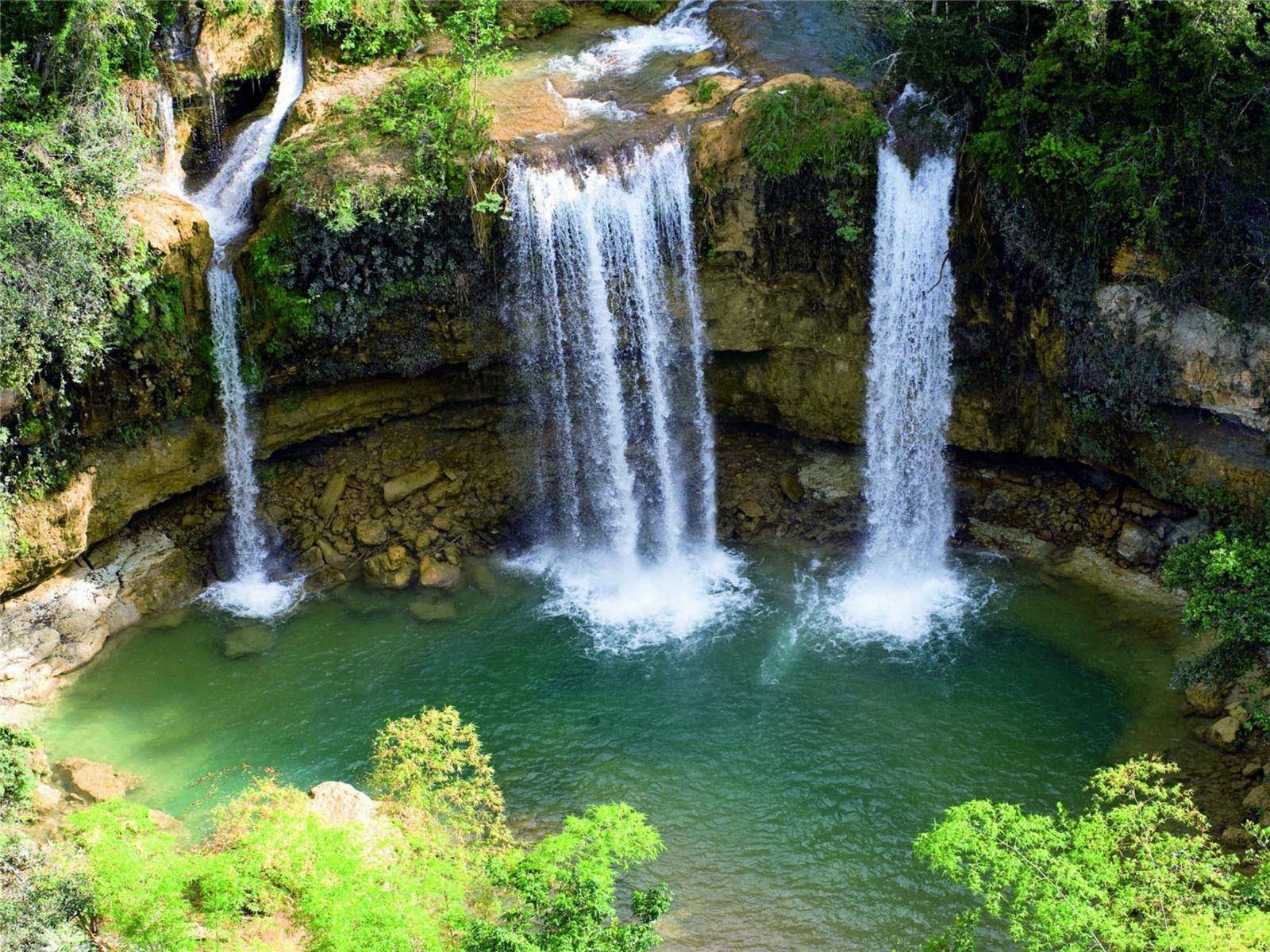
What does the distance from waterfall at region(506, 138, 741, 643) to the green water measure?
131 centimetres

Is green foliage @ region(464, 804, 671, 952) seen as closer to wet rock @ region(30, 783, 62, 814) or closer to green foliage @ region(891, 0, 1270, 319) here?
wet rock @ region(30, 783, 62, 814)

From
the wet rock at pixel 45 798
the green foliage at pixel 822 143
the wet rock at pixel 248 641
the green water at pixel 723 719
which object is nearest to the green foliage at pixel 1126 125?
the green foliage at pixel 822 143

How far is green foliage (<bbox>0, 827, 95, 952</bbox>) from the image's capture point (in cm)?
1184

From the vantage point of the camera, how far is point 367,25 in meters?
23.9

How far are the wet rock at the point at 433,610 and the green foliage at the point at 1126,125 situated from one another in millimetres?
13131

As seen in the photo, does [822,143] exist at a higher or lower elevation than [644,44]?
lower

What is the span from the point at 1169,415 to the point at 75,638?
20979 millimetres

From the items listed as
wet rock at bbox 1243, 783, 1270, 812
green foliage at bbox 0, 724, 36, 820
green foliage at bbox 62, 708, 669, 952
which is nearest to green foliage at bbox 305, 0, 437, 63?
green foliage at bbox 0, 724, 36, 820

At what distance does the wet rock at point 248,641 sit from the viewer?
21062mm

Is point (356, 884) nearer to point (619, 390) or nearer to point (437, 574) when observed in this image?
point (437, 574)

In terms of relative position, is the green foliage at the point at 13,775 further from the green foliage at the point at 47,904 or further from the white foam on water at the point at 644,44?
the white foam on water at the point at 644,44

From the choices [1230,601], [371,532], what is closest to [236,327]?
[371,532]

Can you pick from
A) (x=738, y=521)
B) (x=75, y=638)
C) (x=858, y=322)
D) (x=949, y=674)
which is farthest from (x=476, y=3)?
(x=949, y=674)

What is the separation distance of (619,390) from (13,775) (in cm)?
1310
